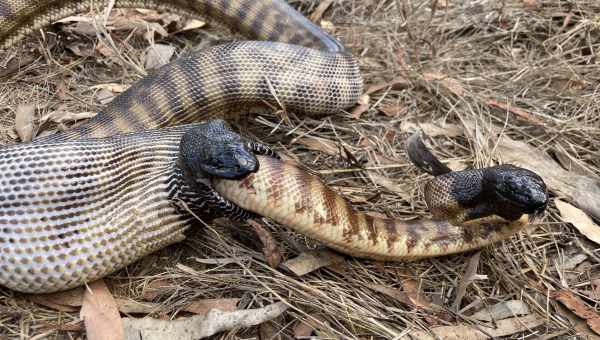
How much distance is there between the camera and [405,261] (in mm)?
3410

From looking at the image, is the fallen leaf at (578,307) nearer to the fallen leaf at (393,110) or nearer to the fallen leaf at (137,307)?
the fallen leaf at (393,110)

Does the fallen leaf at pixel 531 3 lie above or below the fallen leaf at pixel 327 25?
above

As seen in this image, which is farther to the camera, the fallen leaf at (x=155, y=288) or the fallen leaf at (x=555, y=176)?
the fallen leaf at (x=555, y=176)

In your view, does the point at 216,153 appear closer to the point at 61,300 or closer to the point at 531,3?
the point at 61,300

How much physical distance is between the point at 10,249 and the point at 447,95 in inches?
150

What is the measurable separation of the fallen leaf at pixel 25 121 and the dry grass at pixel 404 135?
9 centimetres

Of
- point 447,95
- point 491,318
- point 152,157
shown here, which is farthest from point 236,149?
point 447,95

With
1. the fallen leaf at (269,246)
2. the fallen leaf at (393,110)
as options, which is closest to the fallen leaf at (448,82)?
the fallen leaf at (393,110)

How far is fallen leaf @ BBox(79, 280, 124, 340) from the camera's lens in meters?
2.84

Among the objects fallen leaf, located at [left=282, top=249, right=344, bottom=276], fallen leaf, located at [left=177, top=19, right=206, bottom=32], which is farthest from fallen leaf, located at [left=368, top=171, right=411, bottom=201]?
fallen leaf, located at [left=177, top=19, right=206, bottom=32]

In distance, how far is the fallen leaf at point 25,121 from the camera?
4.16 meters

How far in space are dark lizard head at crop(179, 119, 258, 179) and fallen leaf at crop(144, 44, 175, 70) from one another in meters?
2.35

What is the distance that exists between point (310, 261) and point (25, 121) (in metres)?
2.75

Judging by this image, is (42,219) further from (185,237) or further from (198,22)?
(198,22)
